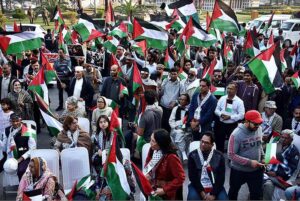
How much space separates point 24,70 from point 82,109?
311 centimetres

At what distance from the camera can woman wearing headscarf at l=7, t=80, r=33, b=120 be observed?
8062mm

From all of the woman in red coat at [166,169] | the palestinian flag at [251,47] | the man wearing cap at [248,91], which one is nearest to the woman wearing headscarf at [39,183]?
the woman in red coat at [166,169]

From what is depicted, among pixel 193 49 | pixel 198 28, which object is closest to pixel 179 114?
pixel 198 28

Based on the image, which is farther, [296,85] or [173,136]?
[296,85]

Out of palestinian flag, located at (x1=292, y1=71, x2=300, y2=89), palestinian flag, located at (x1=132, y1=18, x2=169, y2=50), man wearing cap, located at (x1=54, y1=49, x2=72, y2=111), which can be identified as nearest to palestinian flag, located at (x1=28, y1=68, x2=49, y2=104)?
man wearing cap, located at (x1=54, y1=49, x2=72, y2=111)

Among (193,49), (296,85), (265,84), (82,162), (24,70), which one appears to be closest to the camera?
(82,162)

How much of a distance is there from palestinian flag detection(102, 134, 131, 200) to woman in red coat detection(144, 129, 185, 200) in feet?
1.18

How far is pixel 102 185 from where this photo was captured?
5.04 metres

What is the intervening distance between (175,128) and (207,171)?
2493mm

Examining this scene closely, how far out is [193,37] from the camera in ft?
35.0

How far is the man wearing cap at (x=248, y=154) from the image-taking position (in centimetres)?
526

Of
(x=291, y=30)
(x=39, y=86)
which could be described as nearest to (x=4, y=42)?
(x=39, y=86)

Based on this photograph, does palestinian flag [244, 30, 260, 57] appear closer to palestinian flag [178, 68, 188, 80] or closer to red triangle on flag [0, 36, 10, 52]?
palestinian flag [178, 68, 188, 80]

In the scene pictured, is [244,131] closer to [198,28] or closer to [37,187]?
[37,187]
